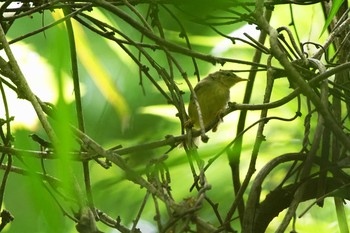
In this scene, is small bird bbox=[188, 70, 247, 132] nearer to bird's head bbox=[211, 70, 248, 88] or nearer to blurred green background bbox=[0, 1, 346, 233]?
bird's head bbox=[211, 70, 248, 88]

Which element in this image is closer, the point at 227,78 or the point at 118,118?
the point at 118,118

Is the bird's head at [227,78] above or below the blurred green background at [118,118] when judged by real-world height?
above

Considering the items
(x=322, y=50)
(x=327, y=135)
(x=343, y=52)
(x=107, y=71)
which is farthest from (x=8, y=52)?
(x=343, y=52)

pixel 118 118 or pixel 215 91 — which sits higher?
pixel 215 91

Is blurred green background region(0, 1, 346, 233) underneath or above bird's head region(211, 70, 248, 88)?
underneath

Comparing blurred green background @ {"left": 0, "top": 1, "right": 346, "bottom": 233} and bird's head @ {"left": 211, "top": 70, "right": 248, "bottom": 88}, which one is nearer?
blurred green background @ {"left": 0, "top": 1, "right": 346, "bottom": 233}

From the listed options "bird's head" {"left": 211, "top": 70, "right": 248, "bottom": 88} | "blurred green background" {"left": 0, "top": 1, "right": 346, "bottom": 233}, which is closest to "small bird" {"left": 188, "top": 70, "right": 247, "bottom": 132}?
"bird's head" {"left": 211, "top": 70, "right": 248, "bottom": 88}

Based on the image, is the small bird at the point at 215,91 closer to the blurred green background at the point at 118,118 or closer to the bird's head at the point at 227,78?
A: the bird's head at the point at 227,78

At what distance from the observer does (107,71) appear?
1.69 ft

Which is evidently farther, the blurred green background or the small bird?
the small bird

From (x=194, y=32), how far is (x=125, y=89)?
11 centimetres

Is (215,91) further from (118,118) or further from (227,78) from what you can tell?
(118,118)

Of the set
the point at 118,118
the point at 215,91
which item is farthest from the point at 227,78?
the point at 118,118

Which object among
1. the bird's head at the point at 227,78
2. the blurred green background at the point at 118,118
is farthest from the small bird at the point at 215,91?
the blurred green background at the point at 118,118
